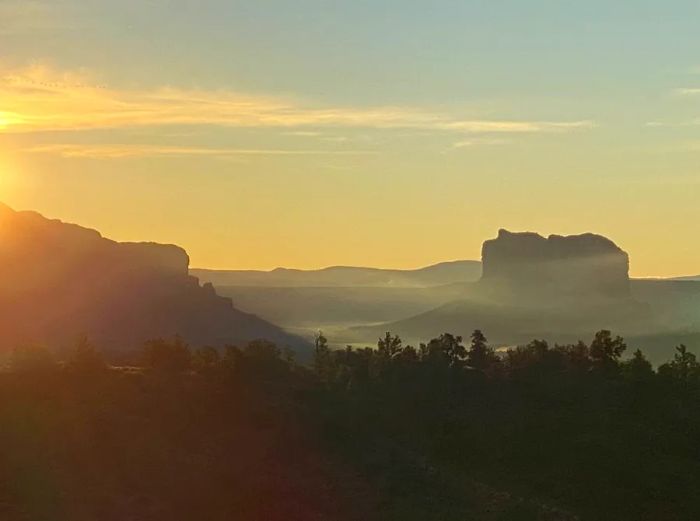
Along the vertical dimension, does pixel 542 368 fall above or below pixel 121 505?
above

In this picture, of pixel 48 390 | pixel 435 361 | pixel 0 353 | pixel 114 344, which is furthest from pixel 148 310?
pixel 48 390

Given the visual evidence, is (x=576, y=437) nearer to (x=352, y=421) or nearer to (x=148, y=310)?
(x=352, y=421)

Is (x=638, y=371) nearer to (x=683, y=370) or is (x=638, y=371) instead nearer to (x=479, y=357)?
(x=683, y=370)

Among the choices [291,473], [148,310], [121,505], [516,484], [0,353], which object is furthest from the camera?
[148,310]

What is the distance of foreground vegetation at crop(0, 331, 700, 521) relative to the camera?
55.8 m

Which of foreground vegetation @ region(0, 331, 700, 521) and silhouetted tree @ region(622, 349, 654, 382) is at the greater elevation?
silhouetted tree @ region(622, 349, 654, 382)

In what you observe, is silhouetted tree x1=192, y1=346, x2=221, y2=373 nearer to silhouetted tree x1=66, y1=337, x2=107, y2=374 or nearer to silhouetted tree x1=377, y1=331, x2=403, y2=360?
silhouetted tree x1=66, y1=337, x2=107, y2=374

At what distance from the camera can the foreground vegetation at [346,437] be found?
183 ft

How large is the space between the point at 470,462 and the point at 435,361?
15982 millimetres

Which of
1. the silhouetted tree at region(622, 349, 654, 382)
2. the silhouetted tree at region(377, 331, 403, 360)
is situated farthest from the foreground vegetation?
the silhouetted tree at region(377, 331, 403, 360)

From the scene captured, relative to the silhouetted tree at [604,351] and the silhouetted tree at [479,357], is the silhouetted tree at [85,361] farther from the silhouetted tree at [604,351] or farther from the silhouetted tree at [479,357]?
the silhouetted tree at [604,351]

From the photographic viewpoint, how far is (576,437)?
71688mm

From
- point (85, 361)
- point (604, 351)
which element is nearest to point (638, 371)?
point (604, 351)

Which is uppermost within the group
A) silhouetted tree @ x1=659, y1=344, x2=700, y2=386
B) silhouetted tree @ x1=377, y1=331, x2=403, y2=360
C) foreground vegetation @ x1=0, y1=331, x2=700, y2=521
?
silhouetted tree @ x1=377, y1=331, x2=403, y2=360
